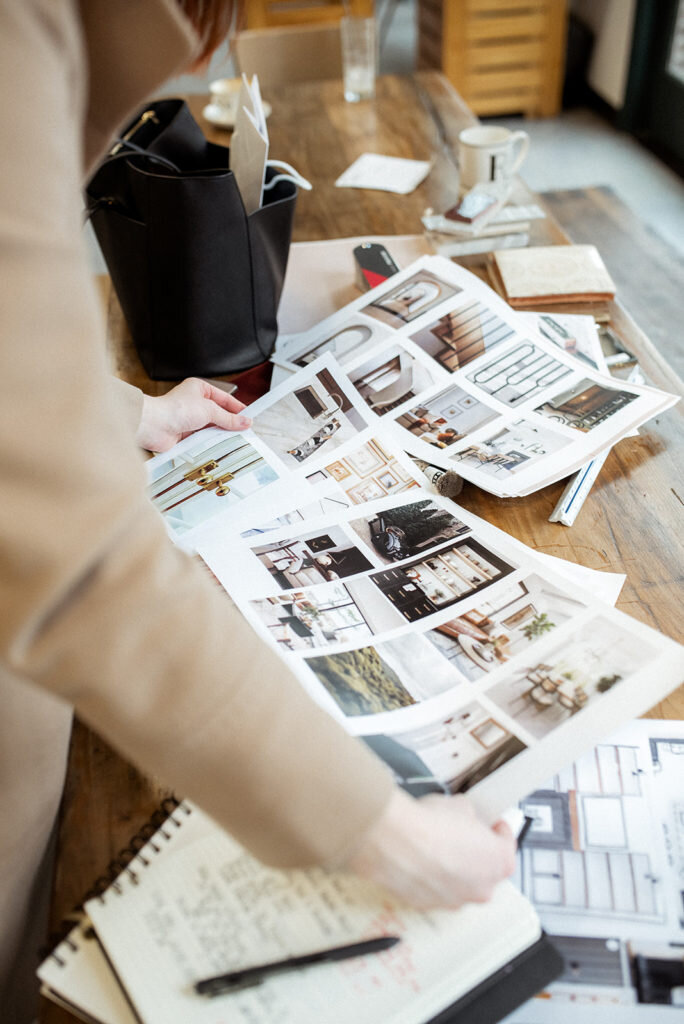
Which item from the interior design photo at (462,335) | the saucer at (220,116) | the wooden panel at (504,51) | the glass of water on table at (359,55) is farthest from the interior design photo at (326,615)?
the wooden panel at (504,51)

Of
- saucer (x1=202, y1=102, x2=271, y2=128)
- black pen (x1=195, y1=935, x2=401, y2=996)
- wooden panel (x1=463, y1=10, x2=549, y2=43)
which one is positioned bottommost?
black pen (x1=195, y1=935, x2=401, y2=996)

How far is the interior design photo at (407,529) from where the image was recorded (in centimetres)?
74

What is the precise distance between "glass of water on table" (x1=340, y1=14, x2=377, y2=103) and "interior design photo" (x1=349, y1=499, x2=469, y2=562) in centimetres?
143

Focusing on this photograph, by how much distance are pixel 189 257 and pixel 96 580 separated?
0.62 metres

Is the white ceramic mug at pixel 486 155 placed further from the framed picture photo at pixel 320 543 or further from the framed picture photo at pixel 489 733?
the framed picture photo at pixel 489 733

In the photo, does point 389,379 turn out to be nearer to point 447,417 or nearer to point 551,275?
point 447,417

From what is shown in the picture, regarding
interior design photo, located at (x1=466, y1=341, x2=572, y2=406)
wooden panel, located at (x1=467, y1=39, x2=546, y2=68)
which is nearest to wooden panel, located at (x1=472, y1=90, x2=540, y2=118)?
wooden panel, located at (x1=467, y1=39, x2=546, y2=68)

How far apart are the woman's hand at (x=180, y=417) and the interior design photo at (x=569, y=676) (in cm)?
42

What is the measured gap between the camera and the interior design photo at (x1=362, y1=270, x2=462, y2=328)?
99 centimetres

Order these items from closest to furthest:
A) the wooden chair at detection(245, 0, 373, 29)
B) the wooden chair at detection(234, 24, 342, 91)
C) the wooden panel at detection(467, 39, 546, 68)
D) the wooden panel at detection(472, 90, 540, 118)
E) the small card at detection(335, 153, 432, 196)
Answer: the small card at detection(335, 153, 432, 196) < the wooden chair at detection(234, 24, 342, 91) < the wooden panel at detection(467, 39, 546, 68) < the wooden panel at detection(472, 90, 540, 118) < the wooden chair at detection(245, 0, 373, 29)

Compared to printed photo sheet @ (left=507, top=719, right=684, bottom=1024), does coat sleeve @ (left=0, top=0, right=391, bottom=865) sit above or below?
above

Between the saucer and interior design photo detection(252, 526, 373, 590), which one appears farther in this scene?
the saucer

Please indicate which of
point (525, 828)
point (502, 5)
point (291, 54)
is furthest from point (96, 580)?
point (502, 5)

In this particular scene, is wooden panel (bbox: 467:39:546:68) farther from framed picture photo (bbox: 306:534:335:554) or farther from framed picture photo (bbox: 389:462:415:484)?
framed picture photo (bbox: 306:534:335:554)
